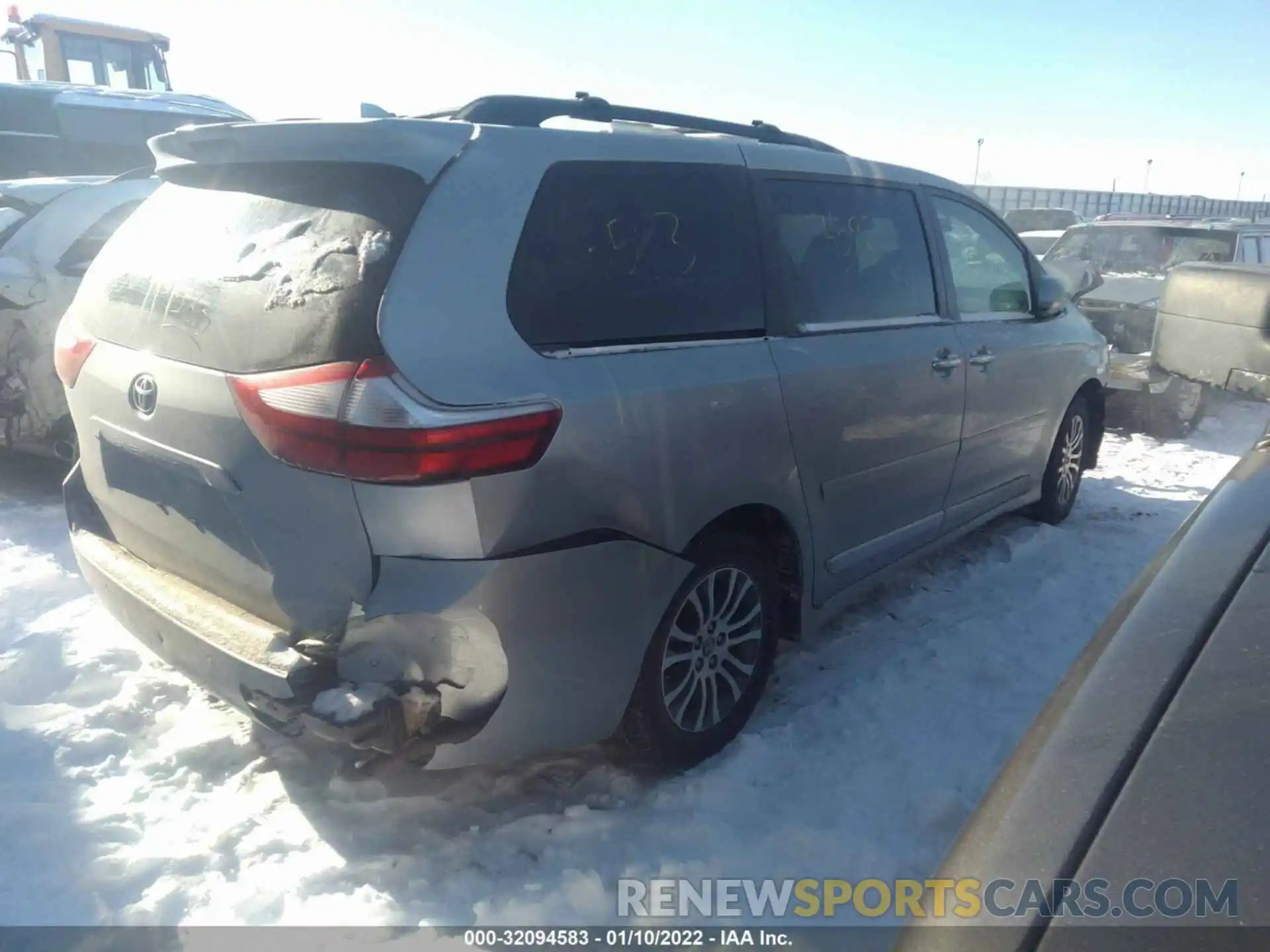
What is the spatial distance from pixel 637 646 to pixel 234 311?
53.6 inches

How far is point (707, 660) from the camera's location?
2.89m

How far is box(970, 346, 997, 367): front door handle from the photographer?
12.8 feet

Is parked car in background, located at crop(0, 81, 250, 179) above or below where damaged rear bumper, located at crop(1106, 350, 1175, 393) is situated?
above

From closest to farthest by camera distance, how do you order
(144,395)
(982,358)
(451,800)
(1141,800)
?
(1141,800) → (144,395) → (451,800) → (982,358)

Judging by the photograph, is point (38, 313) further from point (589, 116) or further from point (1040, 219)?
point (1040, 219)

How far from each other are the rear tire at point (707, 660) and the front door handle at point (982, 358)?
4.87 feet

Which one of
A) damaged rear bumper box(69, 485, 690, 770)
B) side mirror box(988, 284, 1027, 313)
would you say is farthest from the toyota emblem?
side mirror box(988, 284, 1027, 313)

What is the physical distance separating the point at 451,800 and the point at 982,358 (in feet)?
9.17

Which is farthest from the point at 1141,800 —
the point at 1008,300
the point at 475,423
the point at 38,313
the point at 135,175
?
the point at 135,175

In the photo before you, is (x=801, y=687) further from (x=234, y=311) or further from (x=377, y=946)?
(x=234, y=311)

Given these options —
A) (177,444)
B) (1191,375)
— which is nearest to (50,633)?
(177,444)

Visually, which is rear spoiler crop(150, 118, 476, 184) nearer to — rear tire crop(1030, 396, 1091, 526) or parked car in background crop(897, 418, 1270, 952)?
parked car in background crop(897, 418, 1270, 952)

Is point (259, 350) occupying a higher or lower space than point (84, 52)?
lower

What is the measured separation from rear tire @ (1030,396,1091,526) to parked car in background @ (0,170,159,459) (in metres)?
5.07
